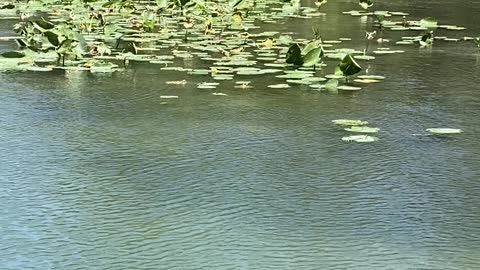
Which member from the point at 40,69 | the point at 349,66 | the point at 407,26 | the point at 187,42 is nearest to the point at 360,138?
the point at 349,66

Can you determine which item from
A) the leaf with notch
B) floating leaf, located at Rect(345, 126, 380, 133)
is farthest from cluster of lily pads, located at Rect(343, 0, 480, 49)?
floating leaf, located at Rect(345, 126, 380, 133)

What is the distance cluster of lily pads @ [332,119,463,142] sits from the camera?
227cm

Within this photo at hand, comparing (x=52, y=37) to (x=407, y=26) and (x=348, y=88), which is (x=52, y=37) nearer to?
(x=348, y=88)

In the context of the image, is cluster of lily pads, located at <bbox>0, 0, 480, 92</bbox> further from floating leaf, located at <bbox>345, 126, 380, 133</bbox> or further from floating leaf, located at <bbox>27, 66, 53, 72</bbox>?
floating leaf, located at <bbox>345, 126, 380, 133</bbox>

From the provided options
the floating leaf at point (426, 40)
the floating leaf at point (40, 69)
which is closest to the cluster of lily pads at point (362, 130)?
the floating leaf at point (40, 69)

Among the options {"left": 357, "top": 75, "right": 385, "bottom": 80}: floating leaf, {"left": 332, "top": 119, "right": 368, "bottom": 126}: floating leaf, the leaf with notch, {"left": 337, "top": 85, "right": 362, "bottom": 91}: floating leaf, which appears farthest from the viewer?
the leaf with notch

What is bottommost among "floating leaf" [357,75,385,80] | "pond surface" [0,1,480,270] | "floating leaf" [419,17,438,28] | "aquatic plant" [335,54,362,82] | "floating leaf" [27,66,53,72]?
"pond surface" [0,1,480,270]

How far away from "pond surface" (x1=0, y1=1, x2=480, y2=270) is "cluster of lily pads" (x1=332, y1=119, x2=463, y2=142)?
0.03m

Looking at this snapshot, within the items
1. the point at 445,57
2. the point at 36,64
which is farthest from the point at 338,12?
the point at 36,64

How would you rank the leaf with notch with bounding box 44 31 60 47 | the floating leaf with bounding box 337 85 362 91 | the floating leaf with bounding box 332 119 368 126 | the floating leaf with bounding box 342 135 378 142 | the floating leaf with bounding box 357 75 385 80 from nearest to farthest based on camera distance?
the floating leaf with bounding box 342 135 378 142
the floating leaf with bounding box 332 119 368 126
the floating leaf with bounding box 337 85 362 91
the floating leaf with bounding box 357 75 385 80
the leaf with notch with bounding box 44 31 60 47

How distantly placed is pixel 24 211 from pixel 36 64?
5.52 ft

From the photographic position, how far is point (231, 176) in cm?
194

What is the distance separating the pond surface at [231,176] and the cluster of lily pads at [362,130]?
0.10ft

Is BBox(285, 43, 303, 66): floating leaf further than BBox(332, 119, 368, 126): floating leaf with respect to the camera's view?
Yes
